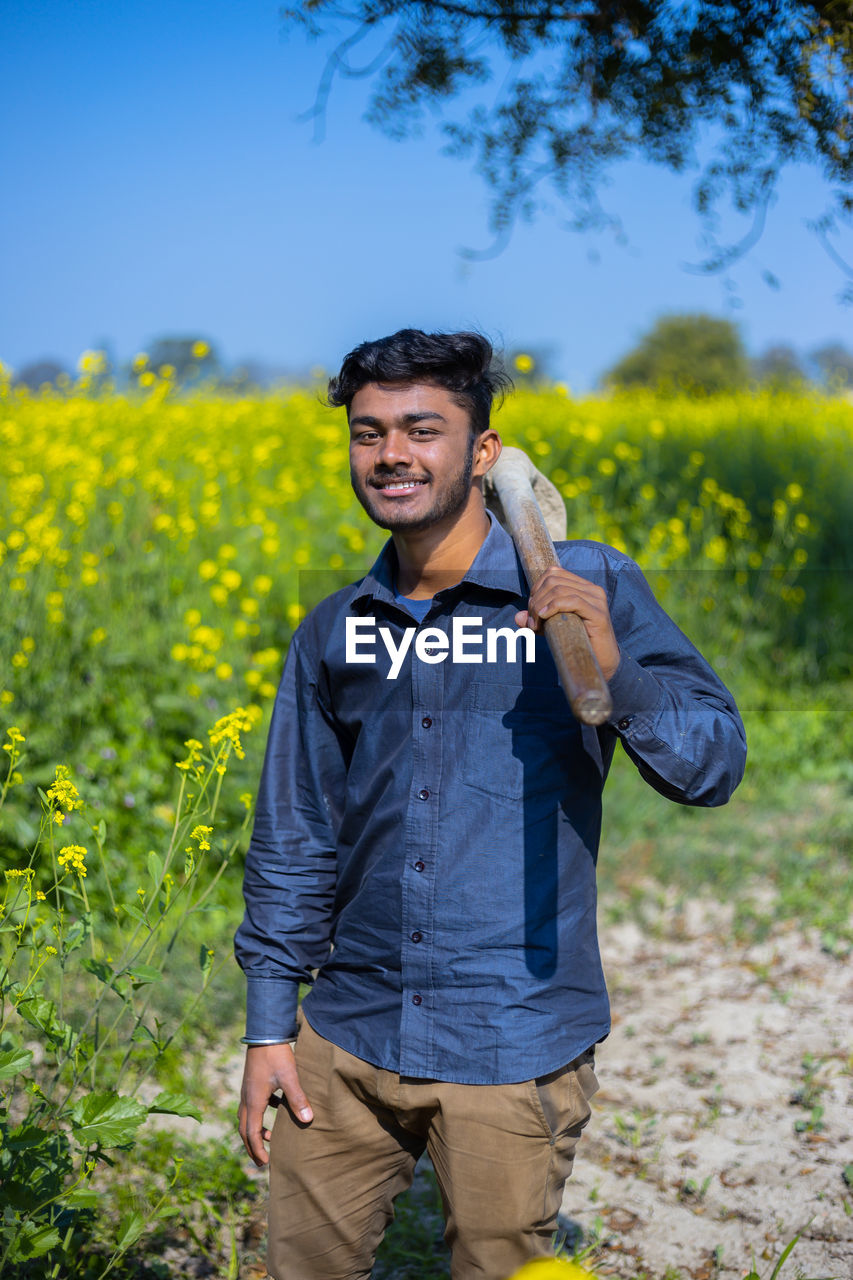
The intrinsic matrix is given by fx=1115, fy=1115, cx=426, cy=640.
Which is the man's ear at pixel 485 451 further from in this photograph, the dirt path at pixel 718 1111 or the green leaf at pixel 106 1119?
the dirt path at pixel 718 1111

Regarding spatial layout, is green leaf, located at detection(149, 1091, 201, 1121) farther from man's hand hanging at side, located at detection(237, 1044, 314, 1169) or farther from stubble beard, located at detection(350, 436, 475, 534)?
stubble beard, located at detection(350, 436, 475, 534)

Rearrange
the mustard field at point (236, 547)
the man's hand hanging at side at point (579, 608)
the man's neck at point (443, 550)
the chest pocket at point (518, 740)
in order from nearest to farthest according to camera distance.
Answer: the man's hand hanging at side at point (579, 608)
the chest pocket at point (518, 740)
the man's neck at point (443, 550)
the mustard field at point (236, 547)

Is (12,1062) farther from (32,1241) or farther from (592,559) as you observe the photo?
(592,559)

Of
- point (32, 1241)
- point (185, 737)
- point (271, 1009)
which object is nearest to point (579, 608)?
point (271, 1009)

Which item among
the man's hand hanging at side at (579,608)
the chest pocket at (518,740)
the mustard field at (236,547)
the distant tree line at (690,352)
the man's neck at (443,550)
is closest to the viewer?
the man's hand hanging at side at (579,608)

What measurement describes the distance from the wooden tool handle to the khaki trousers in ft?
2.27

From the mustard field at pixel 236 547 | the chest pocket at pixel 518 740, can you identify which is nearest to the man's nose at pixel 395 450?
the chest pocket at pixel 518 740

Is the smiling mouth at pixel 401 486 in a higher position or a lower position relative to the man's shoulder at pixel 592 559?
higher

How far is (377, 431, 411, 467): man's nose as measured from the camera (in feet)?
5.85

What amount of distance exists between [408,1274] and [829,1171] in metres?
1.13

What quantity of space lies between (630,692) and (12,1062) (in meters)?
1.07

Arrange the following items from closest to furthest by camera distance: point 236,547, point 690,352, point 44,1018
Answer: point 44,1018 → point 236,547 → point 690,352

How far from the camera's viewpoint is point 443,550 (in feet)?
6.16

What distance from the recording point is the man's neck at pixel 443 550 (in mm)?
1870
